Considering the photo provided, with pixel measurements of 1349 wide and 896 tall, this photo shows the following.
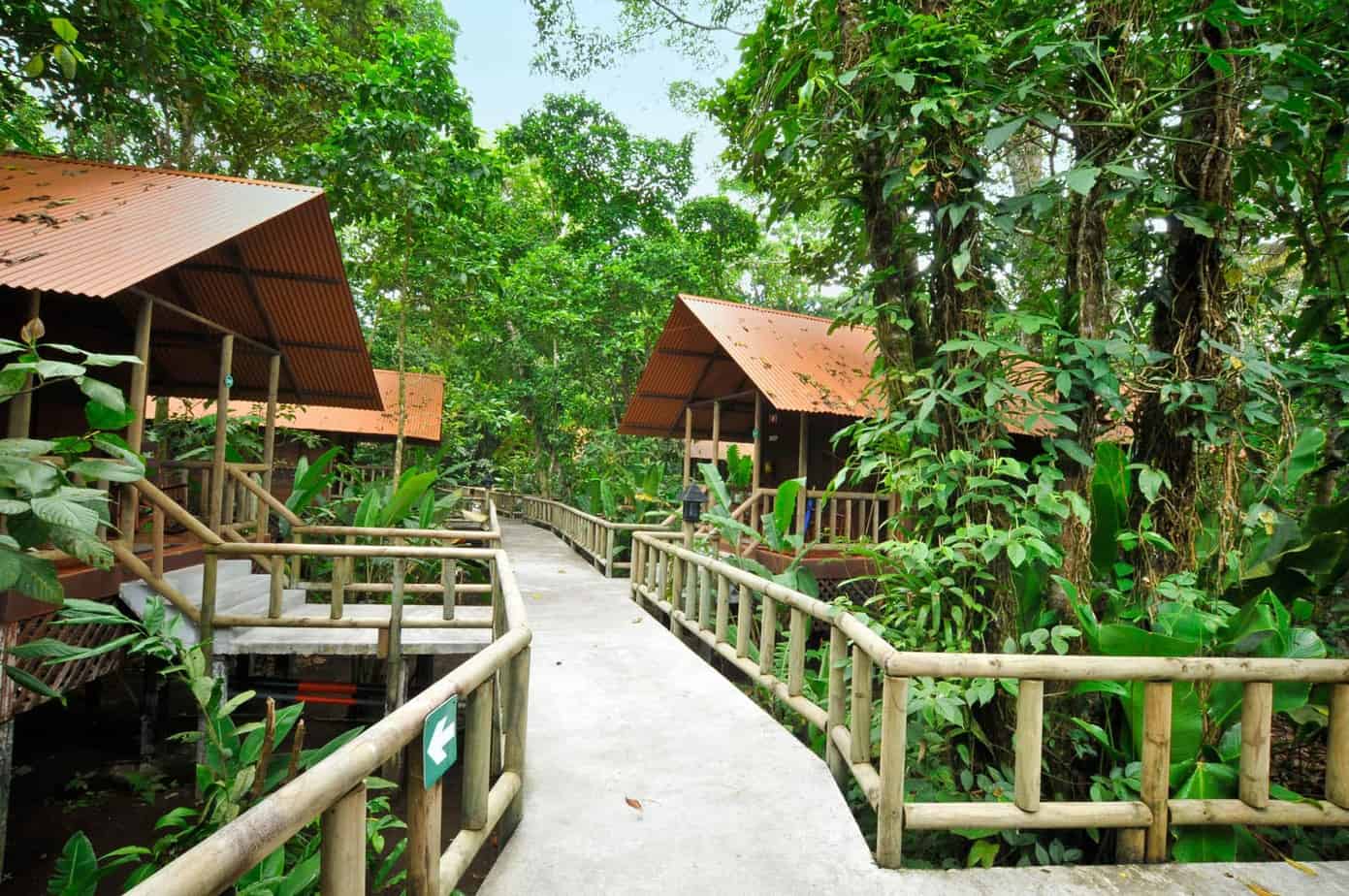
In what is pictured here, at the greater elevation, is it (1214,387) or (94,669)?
(1214,387)

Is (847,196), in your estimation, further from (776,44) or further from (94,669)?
(94,669)

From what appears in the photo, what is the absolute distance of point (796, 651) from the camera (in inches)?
176

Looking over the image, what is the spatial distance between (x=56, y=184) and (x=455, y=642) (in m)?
5.32

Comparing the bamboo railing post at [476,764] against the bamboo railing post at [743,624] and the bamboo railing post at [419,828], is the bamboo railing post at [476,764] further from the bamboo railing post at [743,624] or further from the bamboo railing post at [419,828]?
the bamboo railing post at [743,624]

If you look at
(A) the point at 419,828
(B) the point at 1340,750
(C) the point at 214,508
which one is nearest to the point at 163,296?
(C) the point at 214,508

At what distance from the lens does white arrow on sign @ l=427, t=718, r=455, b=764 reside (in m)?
2.21

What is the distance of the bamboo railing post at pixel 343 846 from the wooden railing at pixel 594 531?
808 cm

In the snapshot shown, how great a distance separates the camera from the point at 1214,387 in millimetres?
4281

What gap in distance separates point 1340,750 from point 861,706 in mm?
2135

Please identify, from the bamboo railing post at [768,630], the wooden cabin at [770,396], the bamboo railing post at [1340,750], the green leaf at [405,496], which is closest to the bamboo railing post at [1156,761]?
the bamboo railing post at [1340,750]

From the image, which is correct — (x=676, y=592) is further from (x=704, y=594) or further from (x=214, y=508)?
(x=214, y=508)

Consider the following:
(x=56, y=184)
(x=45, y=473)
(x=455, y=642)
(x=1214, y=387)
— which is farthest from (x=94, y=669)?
(x=1214, y=387)

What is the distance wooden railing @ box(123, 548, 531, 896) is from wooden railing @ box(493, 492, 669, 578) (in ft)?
22.1

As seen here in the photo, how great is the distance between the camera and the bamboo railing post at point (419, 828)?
2.19m
